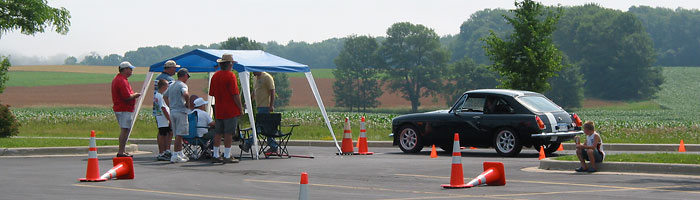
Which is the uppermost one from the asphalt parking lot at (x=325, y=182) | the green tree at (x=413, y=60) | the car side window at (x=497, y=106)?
the green tree at (x=413, y=60)

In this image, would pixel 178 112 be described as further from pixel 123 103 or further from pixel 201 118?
pixel 123 103

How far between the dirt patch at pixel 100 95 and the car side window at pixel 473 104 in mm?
76966

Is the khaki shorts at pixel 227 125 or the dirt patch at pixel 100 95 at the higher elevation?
the dirt patch at pixel 100 95

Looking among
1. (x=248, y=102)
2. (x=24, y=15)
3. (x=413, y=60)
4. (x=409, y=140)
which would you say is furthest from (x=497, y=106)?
(x=413, y=60)

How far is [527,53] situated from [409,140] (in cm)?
1271

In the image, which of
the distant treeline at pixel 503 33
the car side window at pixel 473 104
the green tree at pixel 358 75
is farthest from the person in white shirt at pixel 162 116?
the distant treeline at pixel 503 33

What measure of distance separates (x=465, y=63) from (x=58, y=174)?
105m

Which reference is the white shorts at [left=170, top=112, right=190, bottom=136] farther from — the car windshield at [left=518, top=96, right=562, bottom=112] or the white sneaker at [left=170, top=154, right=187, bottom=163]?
the car windshield at [left=518, top=96, right=562, bottom=112]

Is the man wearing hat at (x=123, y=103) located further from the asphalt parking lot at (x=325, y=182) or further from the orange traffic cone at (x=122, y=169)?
the orange traffic cone at (x=122, y=169)

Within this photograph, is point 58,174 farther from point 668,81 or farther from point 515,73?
point 668,81

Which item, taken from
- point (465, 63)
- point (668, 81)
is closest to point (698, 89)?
point (668, 81)

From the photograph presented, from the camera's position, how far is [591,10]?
142 m

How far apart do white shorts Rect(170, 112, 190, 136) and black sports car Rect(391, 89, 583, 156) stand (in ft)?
17.7

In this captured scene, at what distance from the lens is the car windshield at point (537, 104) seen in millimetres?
20109
